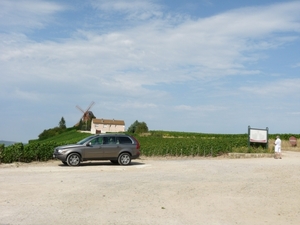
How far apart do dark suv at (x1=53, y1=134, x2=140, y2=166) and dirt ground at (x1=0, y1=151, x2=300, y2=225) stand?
3.81m

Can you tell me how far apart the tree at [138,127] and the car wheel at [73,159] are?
59.6m

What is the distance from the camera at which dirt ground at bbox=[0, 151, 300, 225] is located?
10469mm

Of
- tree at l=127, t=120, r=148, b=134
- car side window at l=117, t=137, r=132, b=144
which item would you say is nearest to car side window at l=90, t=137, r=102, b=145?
car side window at l=117, t=137, r=132, b=144

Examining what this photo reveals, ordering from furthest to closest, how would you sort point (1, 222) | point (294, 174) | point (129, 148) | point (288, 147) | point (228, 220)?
point (288, 147) → point (129, 148) → point (294, 174) → point (228, 220) → point (1, 222)

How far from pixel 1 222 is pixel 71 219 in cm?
149

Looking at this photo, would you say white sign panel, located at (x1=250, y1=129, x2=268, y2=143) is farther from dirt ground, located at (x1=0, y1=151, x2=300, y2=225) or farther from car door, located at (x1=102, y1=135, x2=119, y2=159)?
dirt ground, located at (x1=0, y1=151, x2=300, y2=225)

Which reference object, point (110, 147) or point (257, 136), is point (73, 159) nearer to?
point (110, 147)

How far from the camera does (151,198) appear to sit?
12.9 m

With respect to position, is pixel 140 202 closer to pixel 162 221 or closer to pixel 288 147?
pixel 162 221

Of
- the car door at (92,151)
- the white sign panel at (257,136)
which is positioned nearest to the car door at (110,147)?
the car door at (92,151)

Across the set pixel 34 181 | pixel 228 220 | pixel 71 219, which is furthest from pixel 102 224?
pixel 34 181

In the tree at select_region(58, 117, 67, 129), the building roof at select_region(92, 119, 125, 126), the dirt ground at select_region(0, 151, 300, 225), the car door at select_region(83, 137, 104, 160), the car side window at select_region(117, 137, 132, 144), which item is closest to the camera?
the dirt ground at select_region(0, 151, 300, 225)

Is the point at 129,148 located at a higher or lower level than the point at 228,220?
higher

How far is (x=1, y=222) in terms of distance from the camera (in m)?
9.55
